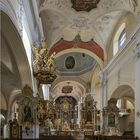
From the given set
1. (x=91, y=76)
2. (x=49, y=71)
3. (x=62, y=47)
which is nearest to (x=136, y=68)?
(x=49, y=71)

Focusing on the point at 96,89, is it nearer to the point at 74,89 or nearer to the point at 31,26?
the point at 74,89

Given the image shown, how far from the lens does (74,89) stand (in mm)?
31109

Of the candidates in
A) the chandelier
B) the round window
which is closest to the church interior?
the chandelier

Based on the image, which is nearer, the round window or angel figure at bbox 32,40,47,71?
angel figure at bbox 32,40,47,71

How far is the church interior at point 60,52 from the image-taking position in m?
9.06

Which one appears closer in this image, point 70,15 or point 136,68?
point 136,68

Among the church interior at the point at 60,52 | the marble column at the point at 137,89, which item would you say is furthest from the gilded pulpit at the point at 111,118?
the marble column at the point at 137,89

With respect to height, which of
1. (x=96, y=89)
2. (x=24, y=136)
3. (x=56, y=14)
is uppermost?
(x=56, y=14)

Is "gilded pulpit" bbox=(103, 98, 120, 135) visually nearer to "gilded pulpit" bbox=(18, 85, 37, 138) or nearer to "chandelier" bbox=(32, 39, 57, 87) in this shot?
"chandelier" bbox=(32, 39, 57, 87)

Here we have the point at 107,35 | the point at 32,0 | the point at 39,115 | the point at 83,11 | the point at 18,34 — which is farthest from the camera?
the point at 107,35

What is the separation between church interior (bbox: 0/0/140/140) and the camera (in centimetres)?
906

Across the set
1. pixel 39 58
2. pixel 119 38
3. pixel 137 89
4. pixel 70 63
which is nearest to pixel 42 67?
pixel 39 58

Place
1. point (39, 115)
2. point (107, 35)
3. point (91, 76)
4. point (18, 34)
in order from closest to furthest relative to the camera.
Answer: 1. point (18, 34)
2. point (39, 115)
3. point (107, 35)
4. point (91, 76)

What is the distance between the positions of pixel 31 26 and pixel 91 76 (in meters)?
15.0
